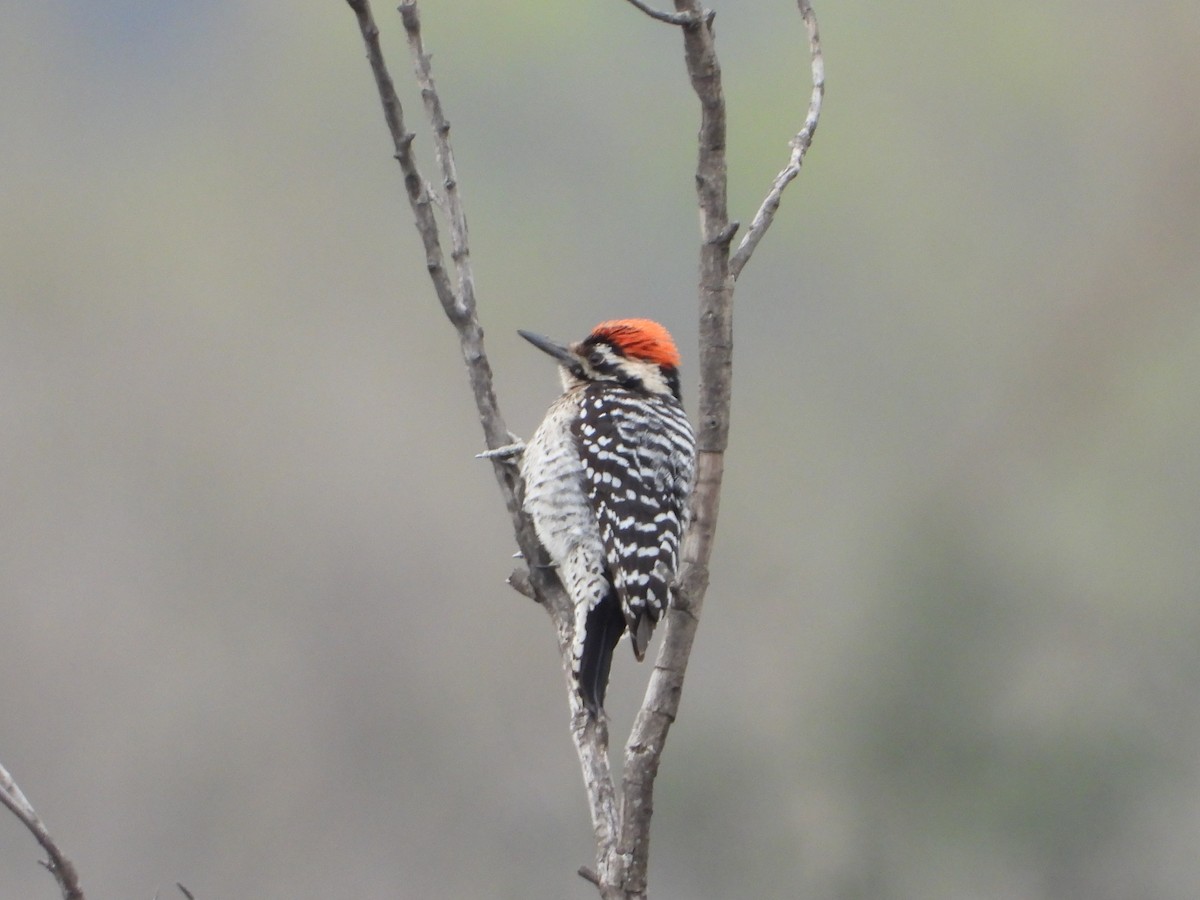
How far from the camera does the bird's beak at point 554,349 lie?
307 centimetres

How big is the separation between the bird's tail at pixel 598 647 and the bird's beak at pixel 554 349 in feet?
2.70

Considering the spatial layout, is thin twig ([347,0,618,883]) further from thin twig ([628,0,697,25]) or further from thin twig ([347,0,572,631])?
thin twig ([628,0,697,25])

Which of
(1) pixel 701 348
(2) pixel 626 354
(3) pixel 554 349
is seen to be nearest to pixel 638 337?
(2) pixel 626 354

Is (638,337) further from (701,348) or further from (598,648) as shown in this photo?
(701,348)

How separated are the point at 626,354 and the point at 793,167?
1.04 metres

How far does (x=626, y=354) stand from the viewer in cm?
306

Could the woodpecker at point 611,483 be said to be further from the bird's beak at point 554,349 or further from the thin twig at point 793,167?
the thin twig at point 793,167

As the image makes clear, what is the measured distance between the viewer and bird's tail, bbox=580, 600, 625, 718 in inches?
85.5

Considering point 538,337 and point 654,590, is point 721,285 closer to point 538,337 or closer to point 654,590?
point 654,590

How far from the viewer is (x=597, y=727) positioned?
81.9 inches

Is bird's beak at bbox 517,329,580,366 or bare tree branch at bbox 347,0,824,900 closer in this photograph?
bare tree branch at bbox 347,0,824,900

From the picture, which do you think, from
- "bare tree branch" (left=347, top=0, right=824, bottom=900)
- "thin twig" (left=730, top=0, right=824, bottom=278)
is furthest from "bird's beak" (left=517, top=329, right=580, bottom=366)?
"thin twig" (left=730, top=0, right=824, bottom=278)

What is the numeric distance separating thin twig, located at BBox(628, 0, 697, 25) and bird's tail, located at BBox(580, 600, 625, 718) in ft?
3.82

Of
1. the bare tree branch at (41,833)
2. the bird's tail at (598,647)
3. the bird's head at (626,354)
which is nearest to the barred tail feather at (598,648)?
the bird's tail at (598,647)
